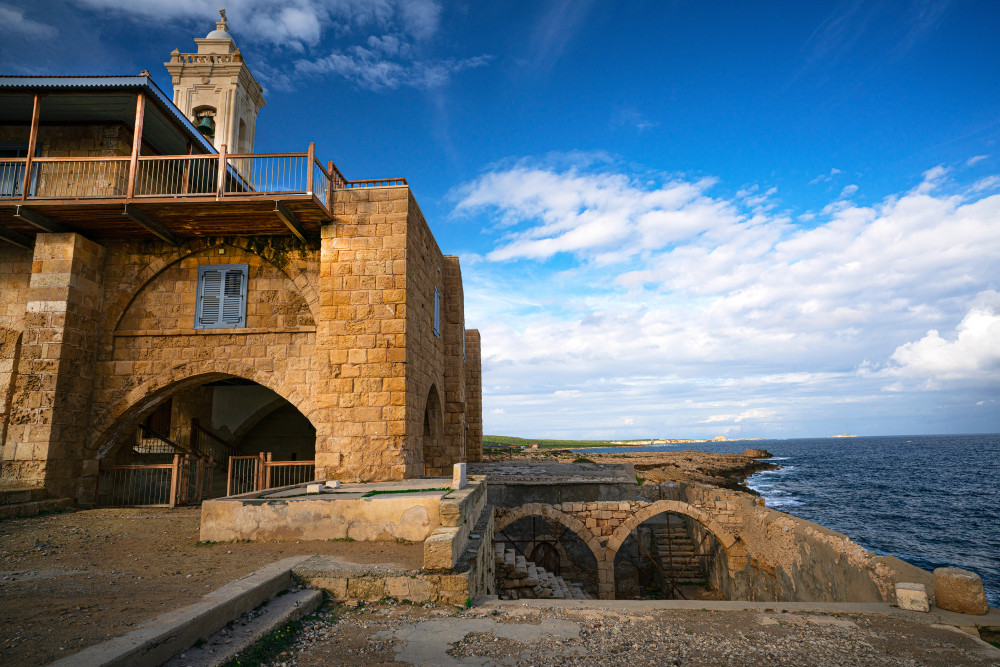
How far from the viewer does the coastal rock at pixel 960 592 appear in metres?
5.74

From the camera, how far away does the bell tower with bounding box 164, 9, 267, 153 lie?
77.4 ft

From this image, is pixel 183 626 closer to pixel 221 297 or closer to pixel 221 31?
pixel 221 297

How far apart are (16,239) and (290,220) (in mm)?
6438

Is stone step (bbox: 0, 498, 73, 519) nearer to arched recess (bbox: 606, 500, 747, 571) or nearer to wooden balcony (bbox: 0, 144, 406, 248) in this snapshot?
wooden balcony (bbox: 0, 144, 406, 248)

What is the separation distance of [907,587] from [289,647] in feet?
22.2

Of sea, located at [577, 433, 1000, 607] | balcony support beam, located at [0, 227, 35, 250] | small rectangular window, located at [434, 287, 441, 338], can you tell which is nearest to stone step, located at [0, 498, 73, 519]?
balcony support beam, located at [0, 227, 35, 250]

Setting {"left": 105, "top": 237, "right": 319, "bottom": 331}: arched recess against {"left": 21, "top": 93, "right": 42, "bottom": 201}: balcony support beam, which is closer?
{"left": 21, "top": 93, "right": 42, "bottom": 201}: balcony support beam

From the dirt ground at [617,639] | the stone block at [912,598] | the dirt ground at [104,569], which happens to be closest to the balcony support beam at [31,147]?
the dirt ground at [104,569]

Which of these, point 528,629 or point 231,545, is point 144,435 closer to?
point 231,545

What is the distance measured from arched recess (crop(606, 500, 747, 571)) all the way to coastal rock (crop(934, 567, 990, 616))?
828 centimetres

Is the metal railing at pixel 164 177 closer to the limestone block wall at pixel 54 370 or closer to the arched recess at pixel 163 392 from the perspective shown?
the limestone block wall at pixel 54 370

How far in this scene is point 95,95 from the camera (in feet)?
36.5

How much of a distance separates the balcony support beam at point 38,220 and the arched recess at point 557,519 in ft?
40.3

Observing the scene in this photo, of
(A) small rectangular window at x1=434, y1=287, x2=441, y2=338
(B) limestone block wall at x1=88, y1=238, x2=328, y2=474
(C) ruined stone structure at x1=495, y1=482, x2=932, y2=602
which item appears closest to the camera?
(C) ruined stone structure at x1=495, y1=482, x2=932, y2=602
